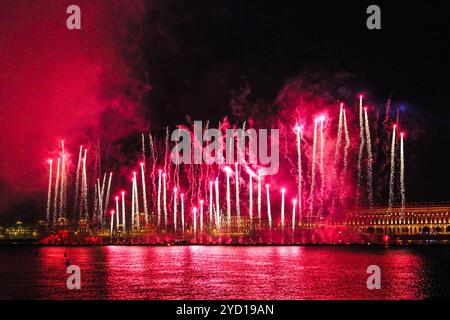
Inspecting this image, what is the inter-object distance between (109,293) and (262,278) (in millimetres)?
11275

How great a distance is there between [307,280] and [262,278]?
3.06 m

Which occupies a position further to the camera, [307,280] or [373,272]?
[373,272]

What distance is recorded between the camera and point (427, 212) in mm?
133500
